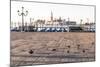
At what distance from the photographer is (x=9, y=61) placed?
2381mm

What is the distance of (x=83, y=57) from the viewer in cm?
271

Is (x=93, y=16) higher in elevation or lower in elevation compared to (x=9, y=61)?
higher

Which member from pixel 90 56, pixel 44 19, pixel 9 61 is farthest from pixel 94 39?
pixel 9 61

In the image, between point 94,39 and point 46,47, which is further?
point 94,39

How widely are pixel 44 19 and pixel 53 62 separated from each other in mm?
537

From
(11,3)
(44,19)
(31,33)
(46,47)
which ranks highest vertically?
(11,3)

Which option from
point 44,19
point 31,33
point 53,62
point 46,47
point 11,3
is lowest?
point 53,62
